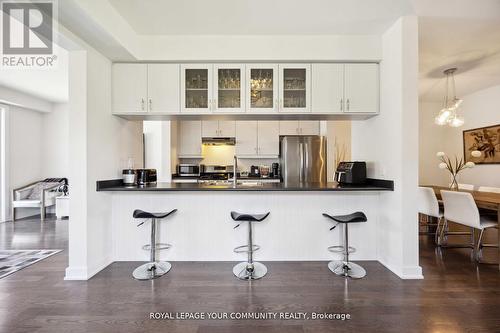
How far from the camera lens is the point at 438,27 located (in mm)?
2723

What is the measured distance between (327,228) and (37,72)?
199 inches

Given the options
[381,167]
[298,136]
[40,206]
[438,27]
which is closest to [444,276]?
[381,167]

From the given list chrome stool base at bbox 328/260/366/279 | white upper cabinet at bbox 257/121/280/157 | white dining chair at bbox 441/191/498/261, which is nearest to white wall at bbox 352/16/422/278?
chrome stool base at bbox 328/260/366/279

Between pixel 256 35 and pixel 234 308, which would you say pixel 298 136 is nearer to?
pixel 256 35

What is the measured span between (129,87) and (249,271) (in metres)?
2.50

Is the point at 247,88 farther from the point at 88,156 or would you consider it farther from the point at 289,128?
the point at 289,128

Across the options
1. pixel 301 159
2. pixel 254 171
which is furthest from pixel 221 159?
pixel 301 159

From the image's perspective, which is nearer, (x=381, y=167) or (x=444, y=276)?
(x=444, y=276)

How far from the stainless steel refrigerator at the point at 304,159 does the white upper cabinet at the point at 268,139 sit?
41 cm

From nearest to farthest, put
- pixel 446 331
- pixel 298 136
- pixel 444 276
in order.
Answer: pixel 446 331
pixel 444 276
pixel 298 136

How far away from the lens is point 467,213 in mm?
3064

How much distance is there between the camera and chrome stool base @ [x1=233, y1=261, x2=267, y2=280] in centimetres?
258

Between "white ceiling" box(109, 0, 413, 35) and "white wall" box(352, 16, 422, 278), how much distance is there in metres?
0.27

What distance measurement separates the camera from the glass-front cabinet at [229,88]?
2.99m
